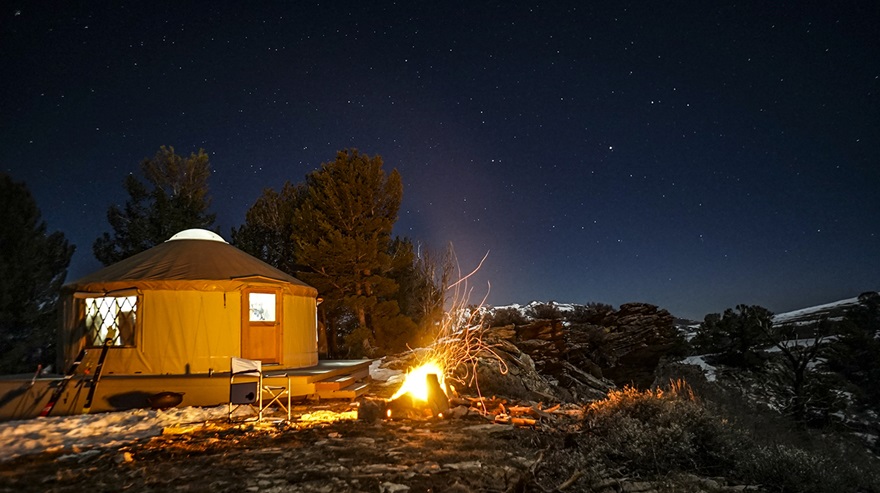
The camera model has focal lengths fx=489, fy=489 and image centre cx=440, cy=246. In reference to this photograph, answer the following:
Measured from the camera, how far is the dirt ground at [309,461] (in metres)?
3.07

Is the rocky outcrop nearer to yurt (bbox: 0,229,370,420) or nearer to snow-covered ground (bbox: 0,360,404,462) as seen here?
yurt (bbox: 0,229,370,420)

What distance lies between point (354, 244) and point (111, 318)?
299 inches

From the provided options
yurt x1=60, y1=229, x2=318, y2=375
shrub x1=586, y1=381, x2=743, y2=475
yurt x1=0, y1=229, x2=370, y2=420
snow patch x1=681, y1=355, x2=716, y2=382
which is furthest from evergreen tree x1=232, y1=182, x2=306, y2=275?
snow patch x1=681, y1=355, x2=716, y2=382

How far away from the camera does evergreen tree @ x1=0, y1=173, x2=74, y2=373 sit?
10180mm

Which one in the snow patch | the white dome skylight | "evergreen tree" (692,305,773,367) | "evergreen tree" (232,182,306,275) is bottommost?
the snow patch

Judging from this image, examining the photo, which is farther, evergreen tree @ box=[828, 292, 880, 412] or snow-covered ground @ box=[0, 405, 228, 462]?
evergreen tree @ box=[828, 292, 880, 412]

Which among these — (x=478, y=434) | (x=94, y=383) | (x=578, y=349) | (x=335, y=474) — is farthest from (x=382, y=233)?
(x=335, y=474)

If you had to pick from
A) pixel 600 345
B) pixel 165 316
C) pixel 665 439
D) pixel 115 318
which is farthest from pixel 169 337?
pixel 600 345

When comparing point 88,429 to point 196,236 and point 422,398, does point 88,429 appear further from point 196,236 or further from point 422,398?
point 196,236

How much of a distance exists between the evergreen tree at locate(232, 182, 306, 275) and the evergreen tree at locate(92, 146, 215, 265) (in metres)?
1.51

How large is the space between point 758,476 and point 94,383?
24.5 ft

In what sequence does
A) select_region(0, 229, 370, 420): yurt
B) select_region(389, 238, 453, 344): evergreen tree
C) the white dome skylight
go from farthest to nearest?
select_region(389, 238, 453, 344): evergreen tree
the white dome skylight
select_region(0, 229, 370, 420): yurt

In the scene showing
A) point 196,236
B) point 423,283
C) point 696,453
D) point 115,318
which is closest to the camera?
point 696,453

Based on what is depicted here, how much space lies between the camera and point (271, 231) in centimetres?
1739
